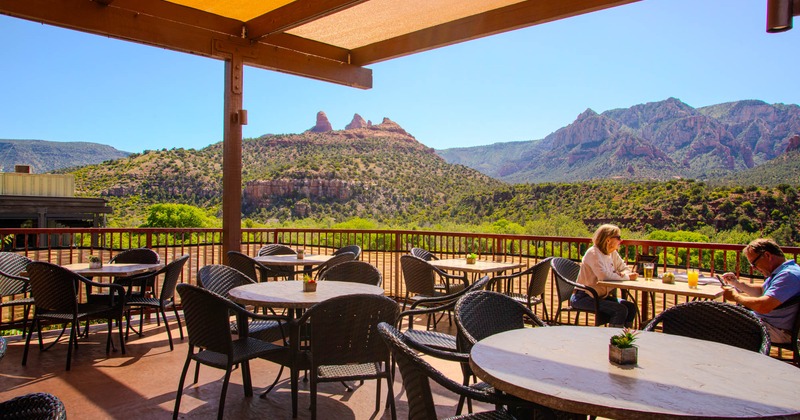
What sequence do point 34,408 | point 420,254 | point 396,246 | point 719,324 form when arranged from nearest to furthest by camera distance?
point 34,408 < point 719,324 < point 420,254 < point 396,246

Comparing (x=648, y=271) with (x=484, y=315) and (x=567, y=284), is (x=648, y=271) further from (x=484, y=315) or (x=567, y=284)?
(x=484, y=315)

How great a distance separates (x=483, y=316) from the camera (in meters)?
2.71

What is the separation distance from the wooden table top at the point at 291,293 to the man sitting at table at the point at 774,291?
8.01 ft

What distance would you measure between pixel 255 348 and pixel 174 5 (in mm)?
3981

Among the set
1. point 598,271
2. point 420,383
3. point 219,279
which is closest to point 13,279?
point 219,279

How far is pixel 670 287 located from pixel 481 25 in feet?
10.2

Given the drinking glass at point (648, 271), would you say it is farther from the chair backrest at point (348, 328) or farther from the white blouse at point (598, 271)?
the chair backrest at point (348, 328)

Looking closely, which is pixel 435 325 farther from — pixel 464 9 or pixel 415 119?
pixel 415 119

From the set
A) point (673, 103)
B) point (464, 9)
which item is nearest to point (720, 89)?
point (673, 103)

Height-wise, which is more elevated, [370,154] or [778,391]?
[370,154]

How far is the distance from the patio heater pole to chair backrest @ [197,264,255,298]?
6.77 feet

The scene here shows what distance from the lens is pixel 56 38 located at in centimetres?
5416

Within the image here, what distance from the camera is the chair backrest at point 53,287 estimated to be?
13.7 ft

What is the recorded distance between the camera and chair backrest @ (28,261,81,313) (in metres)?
4.18
